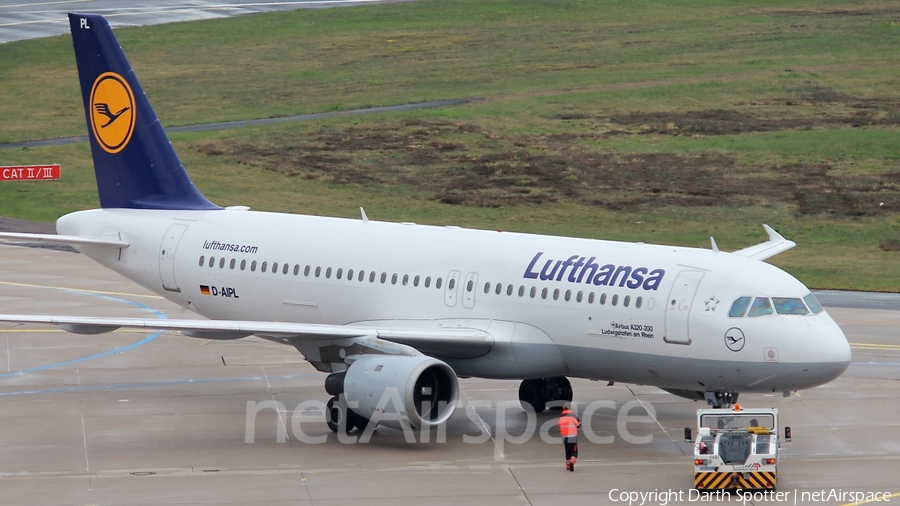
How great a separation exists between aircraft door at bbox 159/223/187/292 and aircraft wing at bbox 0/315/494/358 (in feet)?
20.6

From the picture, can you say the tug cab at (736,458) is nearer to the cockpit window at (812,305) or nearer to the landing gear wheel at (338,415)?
the cockpit window at (812,305)

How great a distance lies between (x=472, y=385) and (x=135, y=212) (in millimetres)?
10436

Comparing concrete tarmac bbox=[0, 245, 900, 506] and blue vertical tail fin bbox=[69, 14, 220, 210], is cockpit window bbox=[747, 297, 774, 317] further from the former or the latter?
blue vertical tail fin bbox=[69, 14, 220, 210]

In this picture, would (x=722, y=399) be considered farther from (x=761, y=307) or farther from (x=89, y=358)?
(x=89, y=358)

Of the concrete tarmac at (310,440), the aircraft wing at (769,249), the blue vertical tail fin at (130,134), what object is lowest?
the concrete tarmac at (310,440)

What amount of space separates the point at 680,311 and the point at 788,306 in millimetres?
2188

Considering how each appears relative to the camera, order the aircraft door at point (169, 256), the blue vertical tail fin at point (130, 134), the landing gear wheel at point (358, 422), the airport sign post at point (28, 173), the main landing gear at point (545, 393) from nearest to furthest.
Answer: the landing gear wheel at point (358, 422) < the main landing gear at point (545, 393) < the aircraft door at point (169, 256) < the blue vertical tail fin at point (130, 134) < the airport sign post at point (28, 173)

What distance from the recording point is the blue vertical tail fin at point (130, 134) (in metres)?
36.4

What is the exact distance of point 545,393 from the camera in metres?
31.5

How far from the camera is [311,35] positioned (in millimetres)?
107812

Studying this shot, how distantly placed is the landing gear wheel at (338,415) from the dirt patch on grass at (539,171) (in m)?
37.4

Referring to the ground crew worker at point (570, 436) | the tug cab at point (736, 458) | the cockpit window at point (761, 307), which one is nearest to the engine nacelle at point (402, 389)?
the ground crew worker at point (570, 436)

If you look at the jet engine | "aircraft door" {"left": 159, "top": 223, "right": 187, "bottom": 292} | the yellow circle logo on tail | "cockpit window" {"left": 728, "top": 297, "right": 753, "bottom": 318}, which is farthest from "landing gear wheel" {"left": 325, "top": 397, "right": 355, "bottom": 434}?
the yellow circle logo on tail

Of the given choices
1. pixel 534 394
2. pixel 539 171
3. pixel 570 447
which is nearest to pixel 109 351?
pixel 534 394
